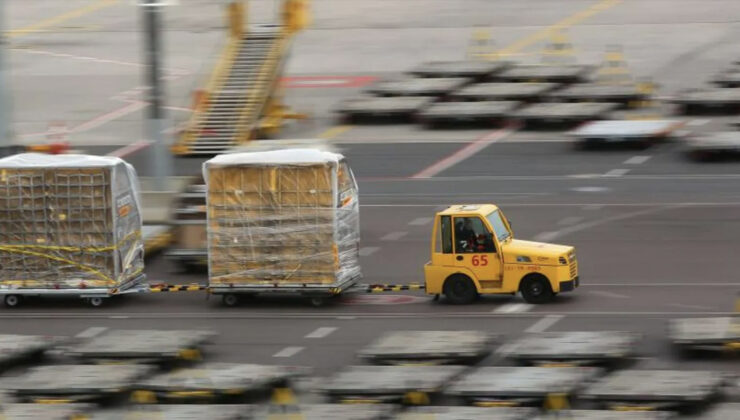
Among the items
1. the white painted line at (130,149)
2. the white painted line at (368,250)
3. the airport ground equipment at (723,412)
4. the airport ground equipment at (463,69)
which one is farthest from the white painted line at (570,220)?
the airport ground equipment at (463,69)

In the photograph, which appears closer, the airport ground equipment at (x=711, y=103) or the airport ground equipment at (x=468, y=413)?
the airport ground equipment at (x=468, y=413)

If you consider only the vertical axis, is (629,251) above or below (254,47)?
below

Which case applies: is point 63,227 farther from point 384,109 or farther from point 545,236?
point 384,109

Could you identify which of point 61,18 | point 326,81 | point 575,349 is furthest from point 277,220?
point 61,18

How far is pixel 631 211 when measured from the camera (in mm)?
45750

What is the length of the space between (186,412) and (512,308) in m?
10.8

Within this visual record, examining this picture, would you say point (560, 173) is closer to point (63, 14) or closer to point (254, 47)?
point (254, 47)

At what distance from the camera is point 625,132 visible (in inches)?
2180

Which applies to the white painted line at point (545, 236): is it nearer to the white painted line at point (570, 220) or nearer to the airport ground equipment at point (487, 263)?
the white painted line at point (570, 220)

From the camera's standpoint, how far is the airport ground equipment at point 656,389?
25.7 metres

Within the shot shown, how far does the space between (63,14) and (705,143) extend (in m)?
43.6

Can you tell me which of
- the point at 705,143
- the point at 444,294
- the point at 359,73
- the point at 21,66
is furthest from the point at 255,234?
the point at 21,66

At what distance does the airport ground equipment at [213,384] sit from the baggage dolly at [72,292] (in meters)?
8.25

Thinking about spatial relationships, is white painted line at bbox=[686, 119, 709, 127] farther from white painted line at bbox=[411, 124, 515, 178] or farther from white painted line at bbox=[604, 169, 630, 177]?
white painted line at bbox=[604, 169, 630, 177]
